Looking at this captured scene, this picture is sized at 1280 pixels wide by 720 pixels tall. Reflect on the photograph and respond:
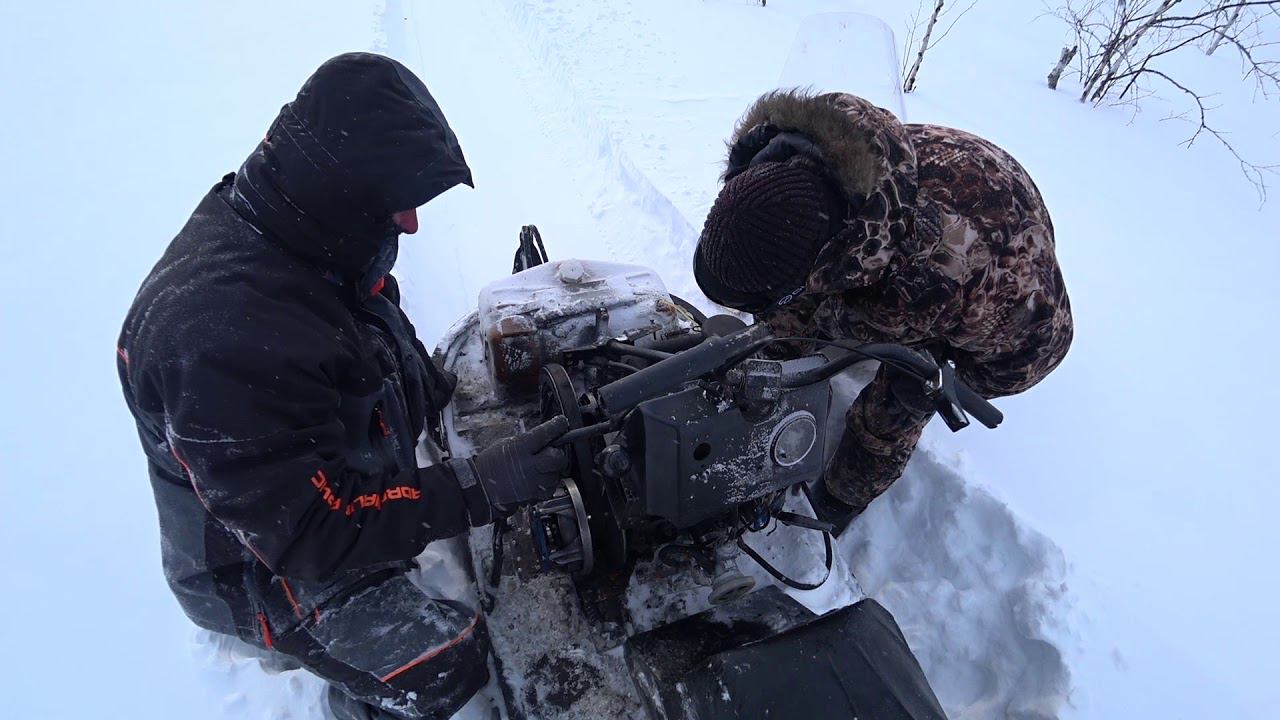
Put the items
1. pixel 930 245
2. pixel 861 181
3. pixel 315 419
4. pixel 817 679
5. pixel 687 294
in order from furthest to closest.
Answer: pixel 687 294 < pixel 930 245 < pixel 861 181 < pixel 315 419 < pixel 817 679

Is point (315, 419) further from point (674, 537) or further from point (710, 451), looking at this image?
point (674, 537)

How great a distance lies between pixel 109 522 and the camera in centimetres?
270

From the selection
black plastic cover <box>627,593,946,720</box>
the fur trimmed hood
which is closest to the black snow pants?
black plastic cover <box>627,593,946,720</box>

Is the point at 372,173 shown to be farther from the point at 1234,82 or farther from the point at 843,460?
the point at 1234,82

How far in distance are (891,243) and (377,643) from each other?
71.0 inches

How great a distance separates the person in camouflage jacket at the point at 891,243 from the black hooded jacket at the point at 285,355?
32.6 inches

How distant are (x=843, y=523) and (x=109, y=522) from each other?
3.07m

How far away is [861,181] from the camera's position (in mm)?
1711

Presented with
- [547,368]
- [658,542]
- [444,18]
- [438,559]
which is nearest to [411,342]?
[547,368]

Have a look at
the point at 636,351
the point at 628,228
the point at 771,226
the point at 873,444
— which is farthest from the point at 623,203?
the point at 771,226

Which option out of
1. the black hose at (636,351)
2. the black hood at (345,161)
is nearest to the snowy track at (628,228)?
the black hose at (636,351)

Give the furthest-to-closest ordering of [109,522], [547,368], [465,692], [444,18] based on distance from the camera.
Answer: [444,18] < [109,522] < [547,368] < [465,692]

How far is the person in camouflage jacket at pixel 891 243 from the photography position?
5.60ft

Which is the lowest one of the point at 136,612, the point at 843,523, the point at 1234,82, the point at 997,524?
the point at 136,612
